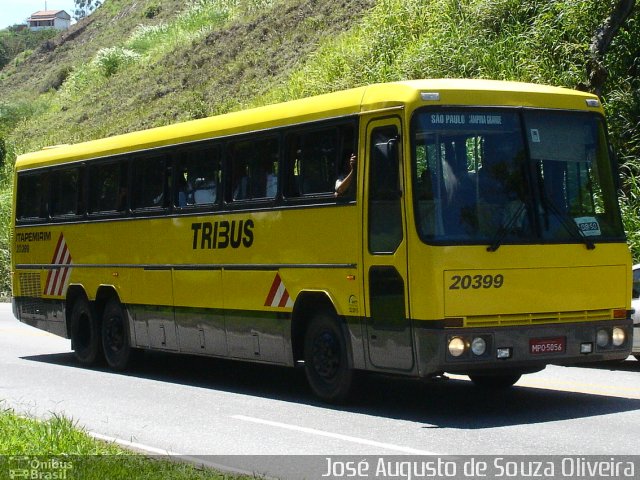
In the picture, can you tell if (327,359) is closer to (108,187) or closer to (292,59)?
(108,187)

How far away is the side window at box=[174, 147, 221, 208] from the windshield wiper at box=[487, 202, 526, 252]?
14.0 feet

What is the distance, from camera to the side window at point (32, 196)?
758 inches

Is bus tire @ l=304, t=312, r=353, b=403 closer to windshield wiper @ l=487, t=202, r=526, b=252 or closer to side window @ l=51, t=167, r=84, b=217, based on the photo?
windshield wiper @ l=487, t=202, r=526, b=252

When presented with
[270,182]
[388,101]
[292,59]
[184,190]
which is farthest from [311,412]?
[292,59]

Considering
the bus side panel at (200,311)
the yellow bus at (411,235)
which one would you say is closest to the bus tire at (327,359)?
the yellow bus at (411,235)

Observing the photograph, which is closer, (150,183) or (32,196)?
(150,183)

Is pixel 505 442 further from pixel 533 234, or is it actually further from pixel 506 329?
pixel 533 234

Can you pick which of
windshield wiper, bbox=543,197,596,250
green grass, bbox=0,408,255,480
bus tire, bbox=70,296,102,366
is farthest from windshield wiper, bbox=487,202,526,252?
bus tire, bbox=70,296,102,366

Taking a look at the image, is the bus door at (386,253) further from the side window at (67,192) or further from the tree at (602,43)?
the tree at (602,43)

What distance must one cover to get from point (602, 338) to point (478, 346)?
57.3 inches

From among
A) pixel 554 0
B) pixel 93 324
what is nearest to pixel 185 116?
pixel 554 0

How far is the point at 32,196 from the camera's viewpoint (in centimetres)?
1972

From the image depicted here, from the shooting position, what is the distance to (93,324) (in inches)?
695

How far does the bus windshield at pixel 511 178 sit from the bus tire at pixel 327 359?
5.85ft
